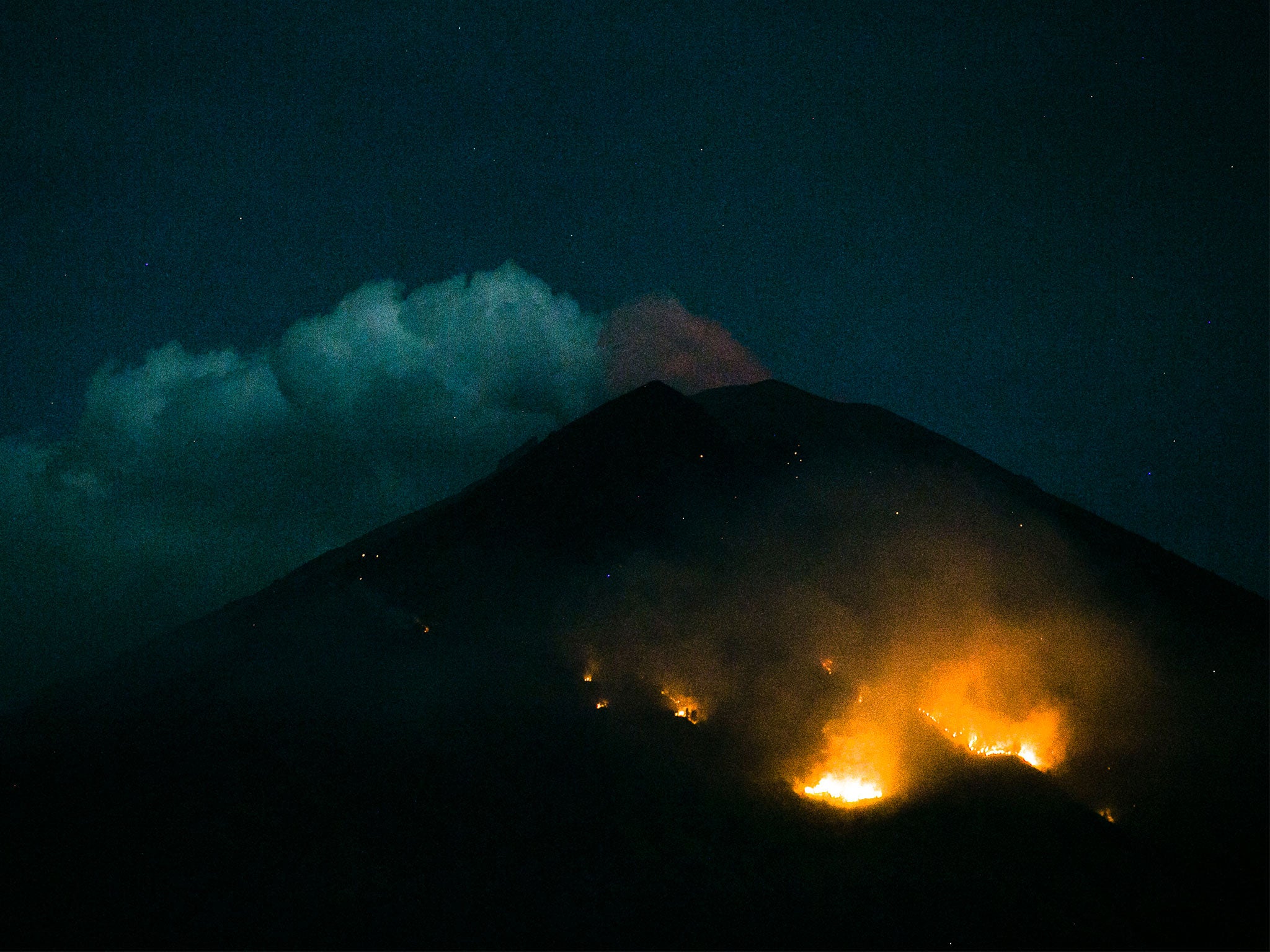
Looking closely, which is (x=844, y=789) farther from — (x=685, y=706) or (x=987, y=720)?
(x=987, y=720)

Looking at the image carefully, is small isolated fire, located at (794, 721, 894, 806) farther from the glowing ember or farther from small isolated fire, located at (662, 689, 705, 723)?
small isolated fire, located at (662, 689, 705, 723)

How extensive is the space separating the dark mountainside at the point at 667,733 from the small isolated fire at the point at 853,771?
40.2 inches

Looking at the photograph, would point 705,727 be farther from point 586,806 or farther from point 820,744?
point 586,806

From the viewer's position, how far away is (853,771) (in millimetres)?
42688

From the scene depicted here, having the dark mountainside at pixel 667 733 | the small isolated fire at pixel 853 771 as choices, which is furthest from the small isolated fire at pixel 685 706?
the small isolated fire at pixel 853 771

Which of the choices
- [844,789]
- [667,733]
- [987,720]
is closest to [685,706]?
[667,733]

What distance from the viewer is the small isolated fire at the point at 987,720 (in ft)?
161

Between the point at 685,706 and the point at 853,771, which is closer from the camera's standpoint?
the point at 853,771

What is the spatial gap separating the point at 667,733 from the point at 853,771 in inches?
395

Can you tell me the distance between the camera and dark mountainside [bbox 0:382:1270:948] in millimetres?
34312

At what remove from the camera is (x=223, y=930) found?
1318 inches

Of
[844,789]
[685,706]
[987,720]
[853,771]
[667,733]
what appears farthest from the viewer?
[987,720]

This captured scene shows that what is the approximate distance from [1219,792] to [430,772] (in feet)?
141

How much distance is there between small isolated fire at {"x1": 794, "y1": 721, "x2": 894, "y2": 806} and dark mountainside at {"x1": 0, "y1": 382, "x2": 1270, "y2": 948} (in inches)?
40.2
